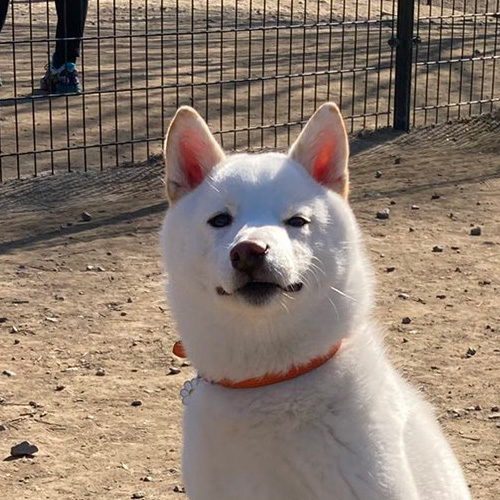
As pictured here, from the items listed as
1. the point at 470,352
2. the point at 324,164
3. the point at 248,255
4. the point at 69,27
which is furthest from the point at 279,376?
the point at 69,27

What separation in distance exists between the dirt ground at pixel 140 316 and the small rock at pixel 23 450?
34 millimetres

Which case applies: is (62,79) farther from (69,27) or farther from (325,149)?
(325,149)

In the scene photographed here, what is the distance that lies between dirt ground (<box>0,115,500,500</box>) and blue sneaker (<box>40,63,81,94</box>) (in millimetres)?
1298

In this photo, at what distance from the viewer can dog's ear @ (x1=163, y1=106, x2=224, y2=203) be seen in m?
3.35

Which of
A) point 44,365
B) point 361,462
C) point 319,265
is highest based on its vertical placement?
point 319,265

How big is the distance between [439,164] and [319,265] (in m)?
5.12

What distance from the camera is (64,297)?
5723mm

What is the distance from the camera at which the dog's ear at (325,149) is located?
3326mm

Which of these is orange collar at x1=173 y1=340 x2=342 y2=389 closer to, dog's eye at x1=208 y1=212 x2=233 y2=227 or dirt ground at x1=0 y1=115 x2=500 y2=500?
dog's eye at x1=208 y1=212 x2=233 y2=227

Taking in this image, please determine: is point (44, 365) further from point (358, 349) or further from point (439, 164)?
point (439, 164)


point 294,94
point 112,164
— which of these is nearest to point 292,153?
point 112,164

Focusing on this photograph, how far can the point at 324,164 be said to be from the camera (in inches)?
132

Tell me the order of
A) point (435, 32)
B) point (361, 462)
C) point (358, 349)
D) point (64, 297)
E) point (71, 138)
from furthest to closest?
point (435, 32)
point (71, 138)
point (64, 297)
point (358, 349)
point (361, 462)

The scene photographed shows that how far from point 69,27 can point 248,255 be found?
596cm
